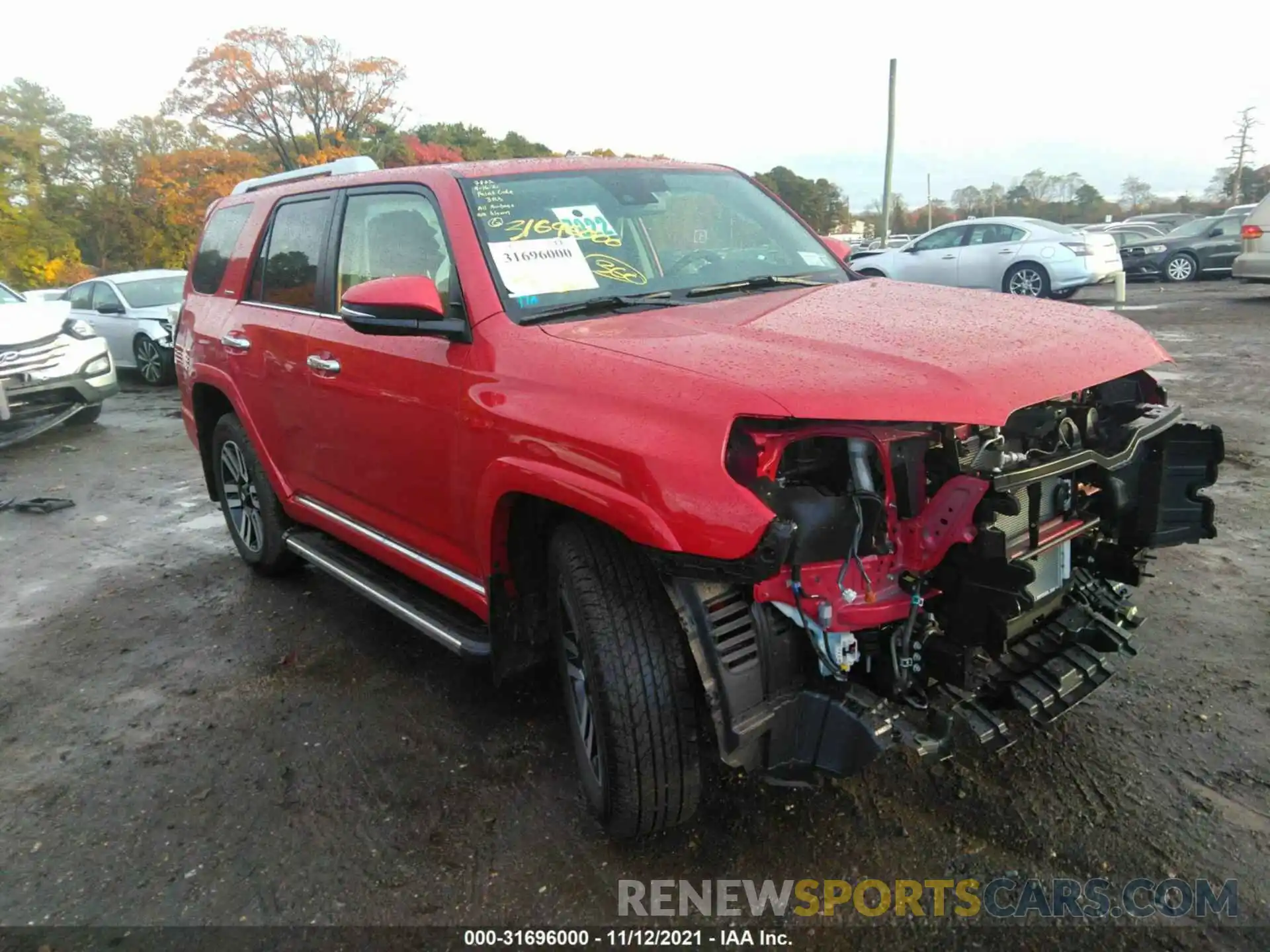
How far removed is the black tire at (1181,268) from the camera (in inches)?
787

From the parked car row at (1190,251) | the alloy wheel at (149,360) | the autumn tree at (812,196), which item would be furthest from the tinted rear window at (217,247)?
the autumn tree at (812,196)

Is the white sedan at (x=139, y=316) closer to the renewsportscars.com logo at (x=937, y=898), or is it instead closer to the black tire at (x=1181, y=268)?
the renewsportscars.com logo at (x=937, y=898)

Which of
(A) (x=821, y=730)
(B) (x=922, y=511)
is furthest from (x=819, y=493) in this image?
(A) (x=821, y=730)

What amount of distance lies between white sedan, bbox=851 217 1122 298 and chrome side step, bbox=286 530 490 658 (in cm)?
1158

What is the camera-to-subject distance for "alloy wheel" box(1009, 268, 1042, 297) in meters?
14.9

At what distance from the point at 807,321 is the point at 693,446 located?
77 centimetres

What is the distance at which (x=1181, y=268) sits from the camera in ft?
66.2

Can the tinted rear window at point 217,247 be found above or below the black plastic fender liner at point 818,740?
above

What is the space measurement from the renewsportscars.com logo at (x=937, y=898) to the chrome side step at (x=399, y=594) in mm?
947

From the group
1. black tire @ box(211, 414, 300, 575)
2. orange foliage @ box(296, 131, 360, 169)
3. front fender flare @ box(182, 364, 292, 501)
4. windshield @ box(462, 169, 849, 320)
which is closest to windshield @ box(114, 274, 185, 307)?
black tire @ box(211, 414, 300, 575)

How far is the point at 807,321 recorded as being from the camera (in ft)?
8.84

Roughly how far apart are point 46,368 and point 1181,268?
844 inches

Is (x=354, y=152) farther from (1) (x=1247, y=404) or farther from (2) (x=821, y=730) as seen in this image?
(2) (x=821, y=730)

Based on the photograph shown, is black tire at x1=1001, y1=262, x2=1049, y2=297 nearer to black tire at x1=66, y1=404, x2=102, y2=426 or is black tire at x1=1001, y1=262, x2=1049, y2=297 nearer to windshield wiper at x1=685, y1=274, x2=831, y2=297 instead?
windshield wiper at x1=685, y1=274, x2=831, y2=297
